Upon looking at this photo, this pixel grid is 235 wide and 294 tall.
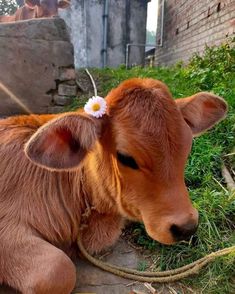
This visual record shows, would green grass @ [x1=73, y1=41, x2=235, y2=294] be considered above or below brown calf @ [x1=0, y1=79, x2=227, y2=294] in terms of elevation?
below

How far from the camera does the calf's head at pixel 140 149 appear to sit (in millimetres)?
1685

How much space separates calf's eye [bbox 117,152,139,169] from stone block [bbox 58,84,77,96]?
12.7 feet

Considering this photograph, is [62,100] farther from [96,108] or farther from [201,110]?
[96,108]

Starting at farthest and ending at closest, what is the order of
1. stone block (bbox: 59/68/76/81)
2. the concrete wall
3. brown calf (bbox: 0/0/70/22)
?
brown calf (bbox: 0/0/70/22) < stone block (bbox: 59/68/76/81) < the concrete wall

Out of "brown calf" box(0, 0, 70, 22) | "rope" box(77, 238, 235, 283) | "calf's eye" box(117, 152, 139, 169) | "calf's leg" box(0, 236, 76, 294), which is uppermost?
"brown calf" box(0, 0, 70, 22)

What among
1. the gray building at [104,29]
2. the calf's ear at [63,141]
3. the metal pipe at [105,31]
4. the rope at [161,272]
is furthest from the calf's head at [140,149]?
the metal pipe at [105,31]

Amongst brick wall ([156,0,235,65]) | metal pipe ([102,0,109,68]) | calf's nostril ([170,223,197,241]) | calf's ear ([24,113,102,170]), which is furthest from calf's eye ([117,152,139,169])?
metal pipe ([102,0,109,68])

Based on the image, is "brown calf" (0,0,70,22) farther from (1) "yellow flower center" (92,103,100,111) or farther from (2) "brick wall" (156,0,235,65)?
(1) "yellow flower center" (92,103,100,111)

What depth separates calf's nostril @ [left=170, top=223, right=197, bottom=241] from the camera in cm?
166

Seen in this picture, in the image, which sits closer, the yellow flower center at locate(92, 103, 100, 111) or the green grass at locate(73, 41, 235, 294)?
the yellow flower center at locate(92, 103, 100, 111)

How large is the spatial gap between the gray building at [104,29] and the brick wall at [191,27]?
176cm

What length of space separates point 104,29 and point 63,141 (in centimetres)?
1261

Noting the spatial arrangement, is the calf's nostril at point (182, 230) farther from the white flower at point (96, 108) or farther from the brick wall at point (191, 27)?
the brick wall at point (191, 27)

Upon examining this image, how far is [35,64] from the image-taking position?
5199mm
